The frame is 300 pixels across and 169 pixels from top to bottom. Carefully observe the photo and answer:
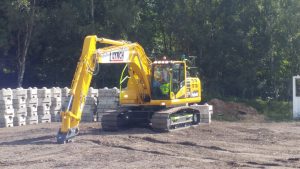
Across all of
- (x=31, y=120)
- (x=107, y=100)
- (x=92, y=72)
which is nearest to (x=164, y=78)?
(x=92, y=72)

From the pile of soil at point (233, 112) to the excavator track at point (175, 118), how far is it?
687 centimetres

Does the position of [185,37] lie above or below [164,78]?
above

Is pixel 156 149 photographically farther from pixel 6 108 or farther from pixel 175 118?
pixel 6 108

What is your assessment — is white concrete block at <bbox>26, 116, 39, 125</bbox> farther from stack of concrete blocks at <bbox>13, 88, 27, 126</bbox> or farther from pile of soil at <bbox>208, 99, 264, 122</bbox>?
pile of soil at <bbox>208, 99, 264, 122</bbox>

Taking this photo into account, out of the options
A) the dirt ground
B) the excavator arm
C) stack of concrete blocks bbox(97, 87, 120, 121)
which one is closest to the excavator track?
the dirt ground

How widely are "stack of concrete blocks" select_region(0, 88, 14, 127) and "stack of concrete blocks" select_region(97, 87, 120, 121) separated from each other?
396 cm

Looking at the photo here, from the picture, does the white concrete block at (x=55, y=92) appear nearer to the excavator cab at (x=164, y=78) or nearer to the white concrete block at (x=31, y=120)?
the white concrete block at (x=31, y=120)

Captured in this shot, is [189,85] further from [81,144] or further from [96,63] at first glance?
[81,144]

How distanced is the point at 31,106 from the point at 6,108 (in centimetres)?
141

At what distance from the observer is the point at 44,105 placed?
26953mm

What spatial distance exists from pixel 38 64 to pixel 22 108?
1433 cm

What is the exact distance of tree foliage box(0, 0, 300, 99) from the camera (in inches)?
1421

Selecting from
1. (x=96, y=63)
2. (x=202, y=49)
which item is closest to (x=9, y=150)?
(x=96, y=63)

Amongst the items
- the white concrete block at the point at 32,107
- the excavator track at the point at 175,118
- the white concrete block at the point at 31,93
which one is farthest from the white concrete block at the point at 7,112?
the excavator track at the point at 175,118
